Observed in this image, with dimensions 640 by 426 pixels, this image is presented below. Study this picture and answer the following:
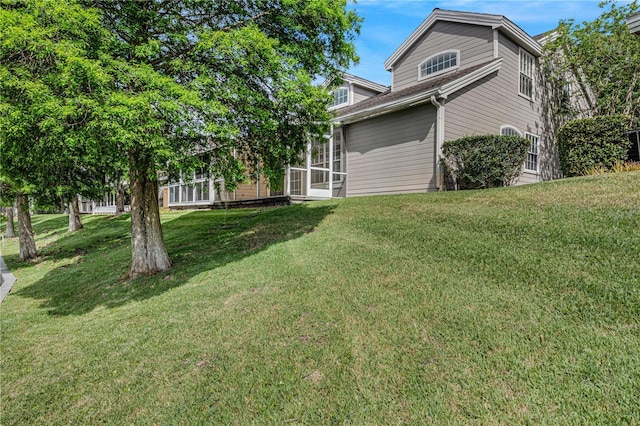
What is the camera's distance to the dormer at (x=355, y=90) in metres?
16.0

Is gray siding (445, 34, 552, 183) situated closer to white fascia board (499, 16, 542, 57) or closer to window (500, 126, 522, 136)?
window (500, 126, 522, 136)

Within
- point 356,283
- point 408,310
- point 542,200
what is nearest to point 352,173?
point 542,200

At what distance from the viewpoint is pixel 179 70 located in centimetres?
573

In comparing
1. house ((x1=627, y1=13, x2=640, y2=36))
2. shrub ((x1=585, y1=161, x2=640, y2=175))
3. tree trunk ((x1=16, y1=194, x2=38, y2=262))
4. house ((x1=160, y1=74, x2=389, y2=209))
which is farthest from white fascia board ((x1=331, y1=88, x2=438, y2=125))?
tree trunk ((x1=16, y1=194, x2=38, y2=262))

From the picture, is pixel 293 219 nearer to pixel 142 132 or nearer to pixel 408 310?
pixel 142 132

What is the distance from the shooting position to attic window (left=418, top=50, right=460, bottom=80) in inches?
496

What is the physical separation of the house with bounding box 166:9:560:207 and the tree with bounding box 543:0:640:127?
1024mm

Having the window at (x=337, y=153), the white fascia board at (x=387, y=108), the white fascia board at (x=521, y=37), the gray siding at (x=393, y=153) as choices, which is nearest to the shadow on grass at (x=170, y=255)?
the gray siding at (x=393, y=153)

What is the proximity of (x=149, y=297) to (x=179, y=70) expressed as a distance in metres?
3.96

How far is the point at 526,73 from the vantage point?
12961mm

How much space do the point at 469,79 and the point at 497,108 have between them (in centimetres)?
199

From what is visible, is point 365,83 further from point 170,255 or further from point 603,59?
point 170,255

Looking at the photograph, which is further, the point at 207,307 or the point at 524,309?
the point at 207,307

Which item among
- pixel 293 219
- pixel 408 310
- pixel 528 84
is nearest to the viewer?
pixel 408 310
